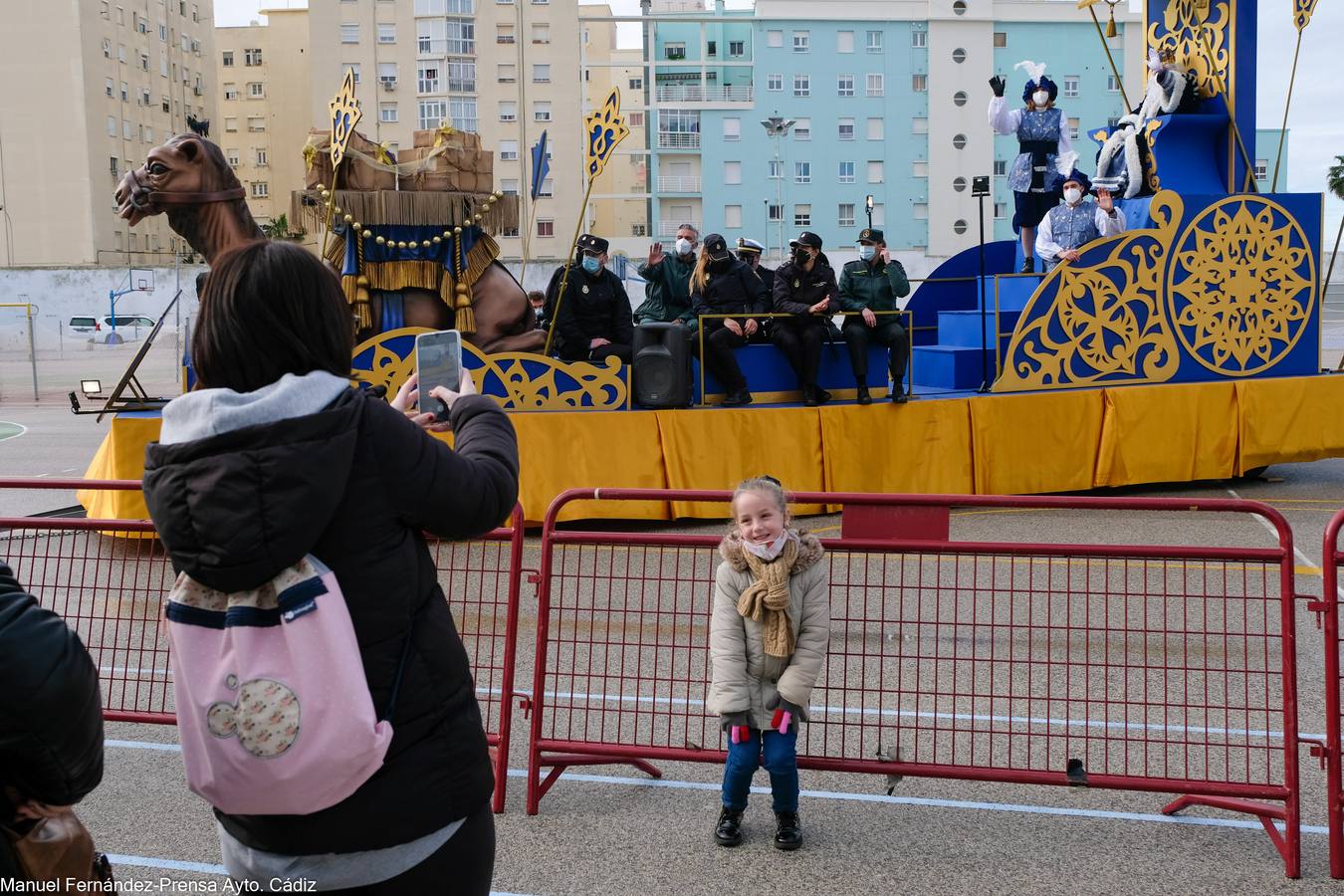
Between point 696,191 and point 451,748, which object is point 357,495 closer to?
point 451,748

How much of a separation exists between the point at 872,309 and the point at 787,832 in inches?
310

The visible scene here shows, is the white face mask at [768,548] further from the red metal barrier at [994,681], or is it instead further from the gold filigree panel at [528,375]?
the gold filigree panel at [528,375]

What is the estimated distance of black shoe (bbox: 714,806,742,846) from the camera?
14.8 ft

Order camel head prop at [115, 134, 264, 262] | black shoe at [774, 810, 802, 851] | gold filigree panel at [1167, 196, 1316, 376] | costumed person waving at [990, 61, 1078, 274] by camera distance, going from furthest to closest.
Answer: costumed person waving at [990, 61, 1078, 274]
gold filigree panel at [1167, 196, 1316, 376]
camel head prop at [115, 134, 264, 262]
black shoe at [774, 810, 802, 851]

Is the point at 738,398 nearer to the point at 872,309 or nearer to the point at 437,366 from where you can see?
the point at 872,309

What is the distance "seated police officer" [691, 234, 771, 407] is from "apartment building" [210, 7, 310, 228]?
71438 mm

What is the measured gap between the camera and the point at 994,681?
592 cm

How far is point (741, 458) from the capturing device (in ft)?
35.8

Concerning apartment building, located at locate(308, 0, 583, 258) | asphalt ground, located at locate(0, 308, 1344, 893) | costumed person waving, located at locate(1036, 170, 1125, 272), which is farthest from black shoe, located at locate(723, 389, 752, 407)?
apartment building, located at locate(308, 0, 583, 258)

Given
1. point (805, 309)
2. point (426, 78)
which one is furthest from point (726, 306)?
point (426, 78)

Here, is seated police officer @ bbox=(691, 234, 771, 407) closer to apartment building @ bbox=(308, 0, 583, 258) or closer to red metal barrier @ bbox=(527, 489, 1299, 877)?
red metal barrier @ bbox=(527, 489, 1299, 877)

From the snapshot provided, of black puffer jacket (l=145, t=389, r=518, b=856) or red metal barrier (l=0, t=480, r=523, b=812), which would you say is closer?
black puffer jacket (l=145, t=389, r=518, b=856)

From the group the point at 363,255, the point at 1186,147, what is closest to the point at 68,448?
the point at 363,255

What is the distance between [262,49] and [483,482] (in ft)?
276
